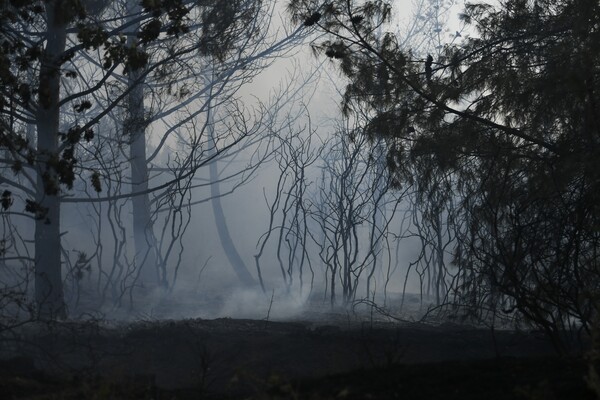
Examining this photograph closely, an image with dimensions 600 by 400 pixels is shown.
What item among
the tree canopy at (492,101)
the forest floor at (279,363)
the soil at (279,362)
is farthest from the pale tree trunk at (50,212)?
the tree canopy at (492,101)

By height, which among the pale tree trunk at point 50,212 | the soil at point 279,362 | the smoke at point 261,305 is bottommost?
the soil at point 279,362

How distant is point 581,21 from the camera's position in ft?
21.5

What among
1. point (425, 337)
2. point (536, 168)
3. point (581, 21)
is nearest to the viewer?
point (581, 21)

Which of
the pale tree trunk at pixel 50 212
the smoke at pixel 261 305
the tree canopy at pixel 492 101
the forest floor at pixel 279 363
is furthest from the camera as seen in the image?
the smoke at pixel 261 305

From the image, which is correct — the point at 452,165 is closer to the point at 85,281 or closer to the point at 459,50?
the point at 459,50

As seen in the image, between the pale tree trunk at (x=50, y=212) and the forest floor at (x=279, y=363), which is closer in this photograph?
the forest floor at (x=279, y=363)

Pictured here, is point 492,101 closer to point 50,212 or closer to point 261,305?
point 50,212

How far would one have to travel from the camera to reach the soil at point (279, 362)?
11.1ft

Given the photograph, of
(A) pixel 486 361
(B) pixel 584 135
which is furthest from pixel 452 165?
(A) pixel 486 361

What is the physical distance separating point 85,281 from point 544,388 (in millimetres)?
16258

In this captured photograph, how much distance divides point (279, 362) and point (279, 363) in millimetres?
24

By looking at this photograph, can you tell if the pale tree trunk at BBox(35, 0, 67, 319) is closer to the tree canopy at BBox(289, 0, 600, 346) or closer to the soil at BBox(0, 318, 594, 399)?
the soil at BBox(0, 318, 594, 399)

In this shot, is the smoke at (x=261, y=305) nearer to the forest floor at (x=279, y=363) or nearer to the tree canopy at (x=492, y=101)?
the forest floor at (x=279, y=363)

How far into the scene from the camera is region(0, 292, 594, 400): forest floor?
3.36 m
